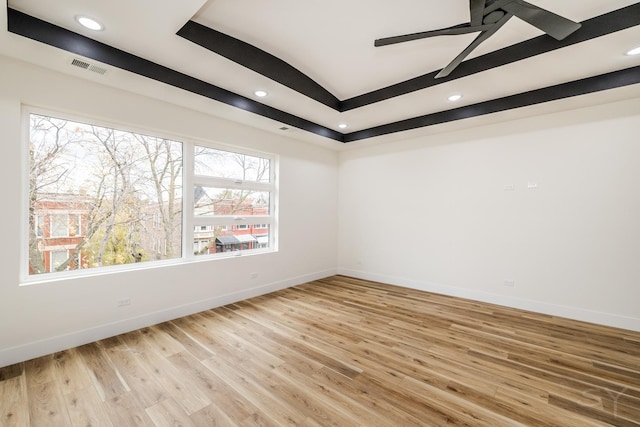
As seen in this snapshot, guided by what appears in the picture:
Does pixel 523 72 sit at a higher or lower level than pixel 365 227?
higher

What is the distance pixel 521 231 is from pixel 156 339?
4.76 meters

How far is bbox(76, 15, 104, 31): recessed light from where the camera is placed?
2.11m

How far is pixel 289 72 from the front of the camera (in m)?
3.18

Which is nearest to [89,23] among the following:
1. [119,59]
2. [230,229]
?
[119,59]

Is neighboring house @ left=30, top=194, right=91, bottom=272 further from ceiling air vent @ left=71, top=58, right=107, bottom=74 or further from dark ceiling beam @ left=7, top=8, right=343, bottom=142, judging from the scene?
dark ceiling beam @ left=7, top=8, right=343, bottom=142

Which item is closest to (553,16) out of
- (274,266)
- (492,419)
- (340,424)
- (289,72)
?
(289,72)

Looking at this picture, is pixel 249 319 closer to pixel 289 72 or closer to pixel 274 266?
pixel 274 266

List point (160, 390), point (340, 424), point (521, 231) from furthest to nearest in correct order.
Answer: point (521, 231), point (160, 390), point (340, 424)

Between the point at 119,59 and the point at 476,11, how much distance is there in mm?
3003

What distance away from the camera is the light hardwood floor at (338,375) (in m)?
1.82

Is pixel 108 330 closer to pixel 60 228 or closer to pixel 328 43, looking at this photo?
pixel 60 228

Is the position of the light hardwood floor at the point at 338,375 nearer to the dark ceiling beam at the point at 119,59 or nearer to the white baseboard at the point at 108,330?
the white baseboard at the point at 108,330

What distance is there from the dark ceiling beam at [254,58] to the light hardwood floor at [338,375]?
2.84 meters

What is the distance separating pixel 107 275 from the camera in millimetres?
2867
